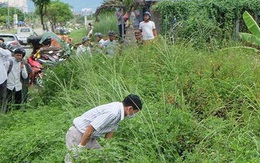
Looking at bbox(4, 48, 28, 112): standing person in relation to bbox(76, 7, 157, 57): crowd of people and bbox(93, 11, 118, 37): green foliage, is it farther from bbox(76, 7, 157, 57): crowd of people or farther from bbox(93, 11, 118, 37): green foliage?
bbox(93, 11, 118, 37): green foliage

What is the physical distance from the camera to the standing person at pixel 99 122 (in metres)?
5.80

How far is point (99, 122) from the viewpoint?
5770 mm

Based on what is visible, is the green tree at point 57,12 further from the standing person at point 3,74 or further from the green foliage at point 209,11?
the standing person at point 3,74

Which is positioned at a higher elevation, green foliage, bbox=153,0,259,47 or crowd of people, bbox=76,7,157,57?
green foliage, bbox=153,0,259,47

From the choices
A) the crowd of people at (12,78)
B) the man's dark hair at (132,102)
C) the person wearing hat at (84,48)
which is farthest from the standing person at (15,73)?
the man's dark hair at (132,102)

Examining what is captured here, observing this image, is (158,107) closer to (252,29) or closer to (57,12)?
(252,29)

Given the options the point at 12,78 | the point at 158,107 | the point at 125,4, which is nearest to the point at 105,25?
the point at 125,4

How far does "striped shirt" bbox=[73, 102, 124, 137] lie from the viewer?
579 cm

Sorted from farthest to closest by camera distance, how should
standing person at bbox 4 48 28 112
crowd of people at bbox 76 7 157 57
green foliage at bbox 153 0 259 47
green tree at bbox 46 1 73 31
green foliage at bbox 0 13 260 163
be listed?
green tree at bbox 46 1 73 31 < green foliage at bbox 153 0 259 47 < crowd of people at bbox 76 7 157 57 < standing person at bbox 4 48 28 112 < green foliage at bbox 0 13 260 163

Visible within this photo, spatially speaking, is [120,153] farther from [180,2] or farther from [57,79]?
[180,2]

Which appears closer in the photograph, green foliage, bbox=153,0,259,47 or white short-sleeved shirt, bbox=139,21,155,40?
white short-sleeved shirt, bbox=139,21,155,40

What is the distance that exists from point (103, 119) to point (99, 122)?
55mm

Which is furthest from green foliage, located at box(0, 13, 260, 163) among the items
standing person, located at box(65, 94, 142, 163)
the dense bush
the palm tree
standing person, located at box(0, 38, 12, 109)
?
the palm tree

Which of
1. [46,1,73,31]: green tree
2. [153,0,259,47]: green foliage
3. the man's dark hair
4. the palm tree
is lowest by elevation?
[46,1,73,31]: green tree
